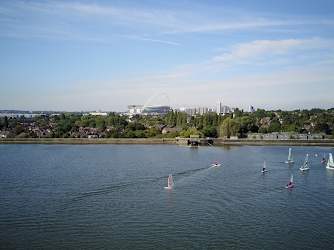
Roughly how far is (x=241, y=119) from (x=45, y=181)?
42.4 m

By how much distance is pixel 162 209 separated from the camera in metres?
14.0

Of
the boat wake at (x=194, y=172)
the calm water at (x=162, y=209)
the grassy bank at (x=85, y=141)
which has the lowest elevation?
the calm water at (x=162, y=209)

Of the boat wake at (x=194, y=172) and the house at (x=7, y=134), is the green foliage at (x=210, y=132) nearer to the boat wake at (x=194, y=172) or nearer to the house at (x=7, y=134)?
the boat wake at (x=194, y=172)

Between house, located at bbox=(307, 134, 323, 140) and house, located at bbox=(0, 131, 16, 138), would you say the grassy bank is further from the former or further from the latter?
house, located at bbox=(307, 134, 323, 140)

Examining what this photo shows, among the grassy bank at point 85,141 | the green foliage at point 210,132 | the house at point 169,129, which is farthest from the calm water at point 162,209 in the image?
the house at point 169,129

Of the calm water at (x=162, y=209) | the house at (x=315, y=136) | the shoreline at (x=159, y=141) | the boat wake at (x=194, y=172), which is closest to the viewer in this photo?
the calm water at (x=162, y=209)

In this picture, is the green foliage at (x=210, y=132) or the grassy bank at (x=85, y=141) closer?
the grassy bank at (x=85, y=141)

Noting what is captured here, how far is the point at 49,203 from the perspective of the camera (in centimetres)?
1454

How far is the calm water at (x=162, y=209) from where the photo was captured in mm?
10977

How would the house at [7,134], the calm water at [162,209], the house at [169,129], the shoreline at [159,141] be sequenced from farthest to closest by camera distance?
the house at [169,129], the house at [7,134], the shoreline at [159,141], the calm water at [162,209]

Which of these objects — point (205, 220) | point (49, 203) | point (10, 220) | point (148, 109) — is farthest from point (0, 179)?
point (148, 109)

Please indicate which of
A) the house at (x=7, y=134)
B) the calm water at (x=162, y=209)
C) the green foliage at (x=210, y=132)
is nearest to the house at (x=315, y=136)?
the green foliage at (x=210, y=132)

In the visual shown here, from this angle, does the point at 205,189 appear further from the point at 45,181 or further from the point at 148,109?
the point at 148,109

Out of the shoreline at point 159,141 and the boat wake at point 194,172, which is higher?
the shoreline at point 159,141
